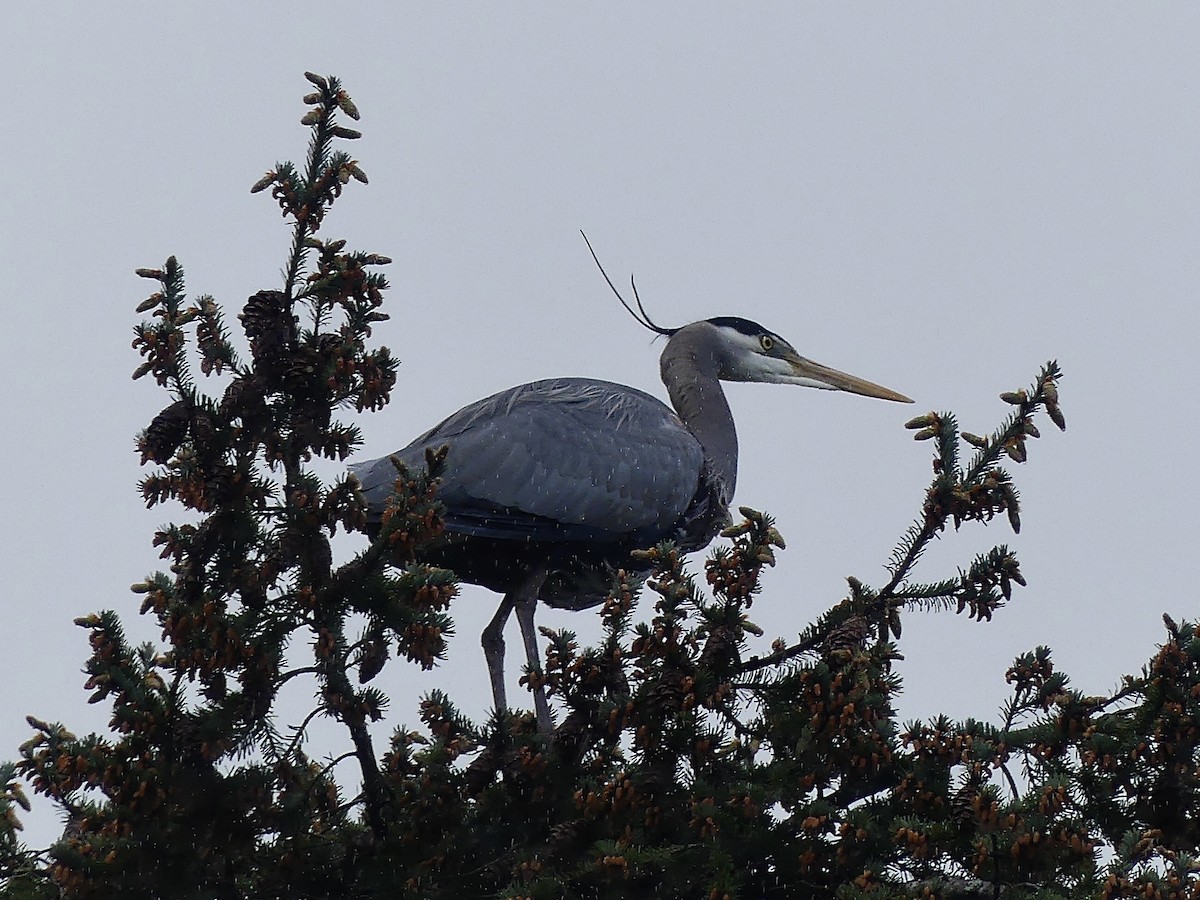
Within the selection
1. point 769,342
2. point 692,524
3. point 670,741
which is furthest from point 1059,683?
point 769,342

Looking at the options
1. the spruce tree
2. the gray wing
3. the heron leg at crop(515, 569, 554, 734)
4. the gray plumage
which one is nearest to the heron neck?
the gray plumage

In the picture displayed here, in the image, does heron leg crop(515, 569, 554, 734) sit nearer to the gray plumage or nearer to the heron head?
Result: the gray plumage

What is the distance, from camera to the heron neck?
9.02 metres

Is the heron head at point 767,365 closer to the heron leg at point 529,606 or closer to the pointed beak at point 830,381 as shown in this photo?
the pointed beak at point 830,381

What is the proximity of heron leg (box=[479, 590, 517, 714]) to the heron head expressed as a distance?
280 cm

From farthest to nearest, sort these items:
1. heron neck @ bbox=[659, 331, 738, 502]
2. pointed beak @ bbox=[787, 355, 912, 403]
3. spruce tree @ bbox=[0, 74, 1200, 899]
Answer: pointed beak @ bbox=[787, 355, 912, 403]
heron neck @ bbox=[659, 331, 738, 502]
spruce tree @ bbox=[0, 74, 1200, 899]

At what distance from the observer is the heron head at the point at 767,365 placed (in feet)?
32.8

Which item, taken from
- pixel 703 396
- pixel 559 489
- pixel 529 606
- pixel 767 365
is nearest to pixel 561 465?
pixel 559 489

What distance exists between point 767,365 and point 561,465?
2.74 m

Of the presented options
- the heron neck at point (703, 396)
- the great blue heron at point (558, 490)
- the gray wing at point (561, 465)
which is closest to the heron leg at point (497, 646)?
the great blue heron at point (558, 490)

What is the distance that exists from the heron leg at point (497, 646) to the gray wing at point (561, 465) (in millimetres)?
533

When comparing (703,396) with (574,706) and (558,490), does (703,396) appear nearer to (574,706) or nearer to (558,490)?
(558,490)

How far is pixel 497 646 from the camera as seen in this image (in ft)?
25.6

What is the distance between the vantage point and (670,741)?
448 cm
